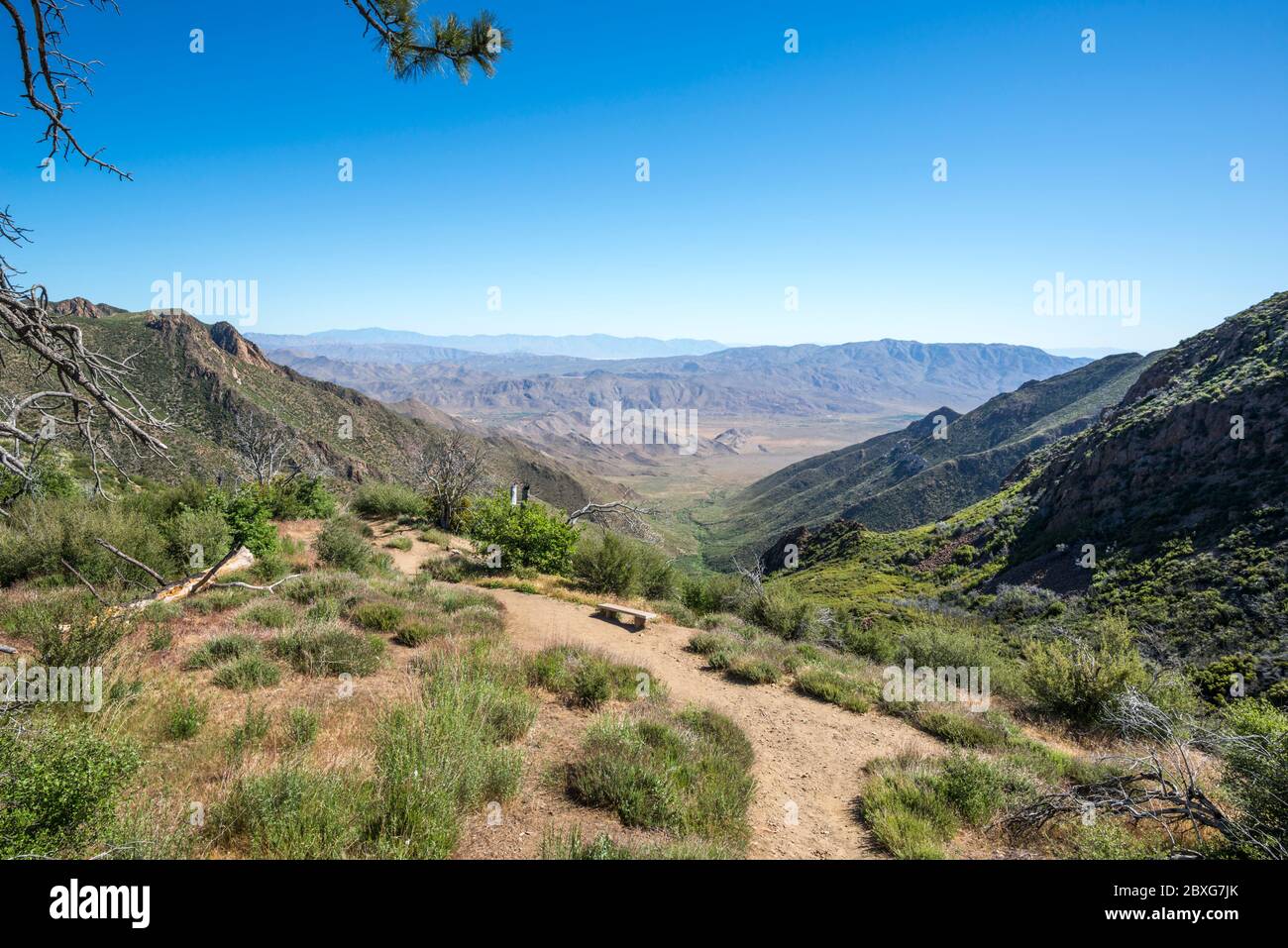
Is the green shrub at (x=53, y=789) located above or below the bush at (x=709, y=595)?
above

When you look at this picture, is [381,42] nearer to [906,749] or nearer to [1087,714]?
[906,749]

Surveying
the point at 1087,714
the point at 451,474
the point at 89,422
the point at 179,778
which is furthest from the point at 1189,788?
the point at 451,474

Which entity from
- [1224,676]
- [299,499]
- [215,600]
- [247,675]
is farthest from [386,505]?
[1224,676]

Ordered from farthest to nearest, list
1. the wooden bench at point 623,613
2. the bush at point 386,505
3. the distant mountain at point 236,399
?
1. the distant mountain at point 236,399
2. the bush at point 386,505
3. the wooden bench at point 623,613

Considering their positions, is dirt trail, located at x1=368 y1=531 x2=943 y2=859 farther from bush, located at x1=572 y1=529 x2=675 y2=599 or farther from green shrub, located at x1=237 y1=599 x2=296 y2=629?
green shrub, located at x1=237 y1=599 x2=296 y2=629

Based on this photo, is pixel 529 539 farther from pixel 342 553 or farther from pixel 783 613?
pixel 783 613

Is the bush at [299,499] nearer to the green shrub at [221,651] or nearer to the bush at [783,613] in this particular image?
the green shrub at [221,651]

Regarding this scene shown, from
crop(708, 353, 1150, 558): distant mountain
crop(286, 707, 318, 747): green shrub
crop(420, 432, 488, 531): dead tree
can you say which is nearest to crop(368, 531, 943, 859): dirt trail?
crop(286, 707, 318, 747): green shrub

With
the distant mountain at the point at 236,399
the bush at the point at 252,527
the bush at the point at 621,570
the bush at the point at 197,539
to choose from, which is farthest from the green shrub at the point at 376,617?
the distant mountain at the point at 236,399
